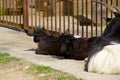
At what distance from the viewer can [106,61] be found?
21.7 feet

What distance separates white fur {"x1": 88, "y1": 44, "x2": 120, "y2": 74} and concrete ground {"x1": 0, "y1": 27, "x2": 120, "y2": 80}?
0.11 m

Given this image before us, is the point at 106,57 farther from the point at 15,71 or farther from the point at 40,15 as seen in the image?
the point at 40,15

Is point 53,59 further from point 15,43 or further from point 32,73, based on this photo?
point 15,43

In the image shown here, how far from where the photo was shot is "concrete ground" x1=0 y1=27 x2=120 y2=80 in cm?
654

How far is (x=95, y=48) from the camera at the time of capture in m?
7.29

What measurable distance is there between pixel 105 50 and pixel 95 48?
0.48 meters

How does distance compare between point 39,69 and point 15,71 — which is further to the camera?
point 15,71

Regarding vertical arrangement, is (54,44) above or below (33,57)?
above

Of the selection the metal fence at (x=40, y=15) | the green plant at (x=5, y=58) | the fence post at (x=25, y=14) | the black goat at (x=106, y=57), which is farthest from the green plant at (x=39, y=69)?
the fence post at (x=25, y=14)

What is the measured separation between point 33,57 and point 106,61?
2308 mm

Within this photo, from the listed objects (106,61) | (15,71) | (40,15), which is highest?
(40,15)

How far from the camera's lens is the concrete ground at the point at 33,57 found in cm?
654

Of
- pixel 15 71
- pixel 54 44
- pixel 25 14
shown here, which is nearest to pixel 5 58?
pixel 54 44

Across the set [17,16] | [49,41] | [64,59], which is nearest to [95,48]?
[64,59]
